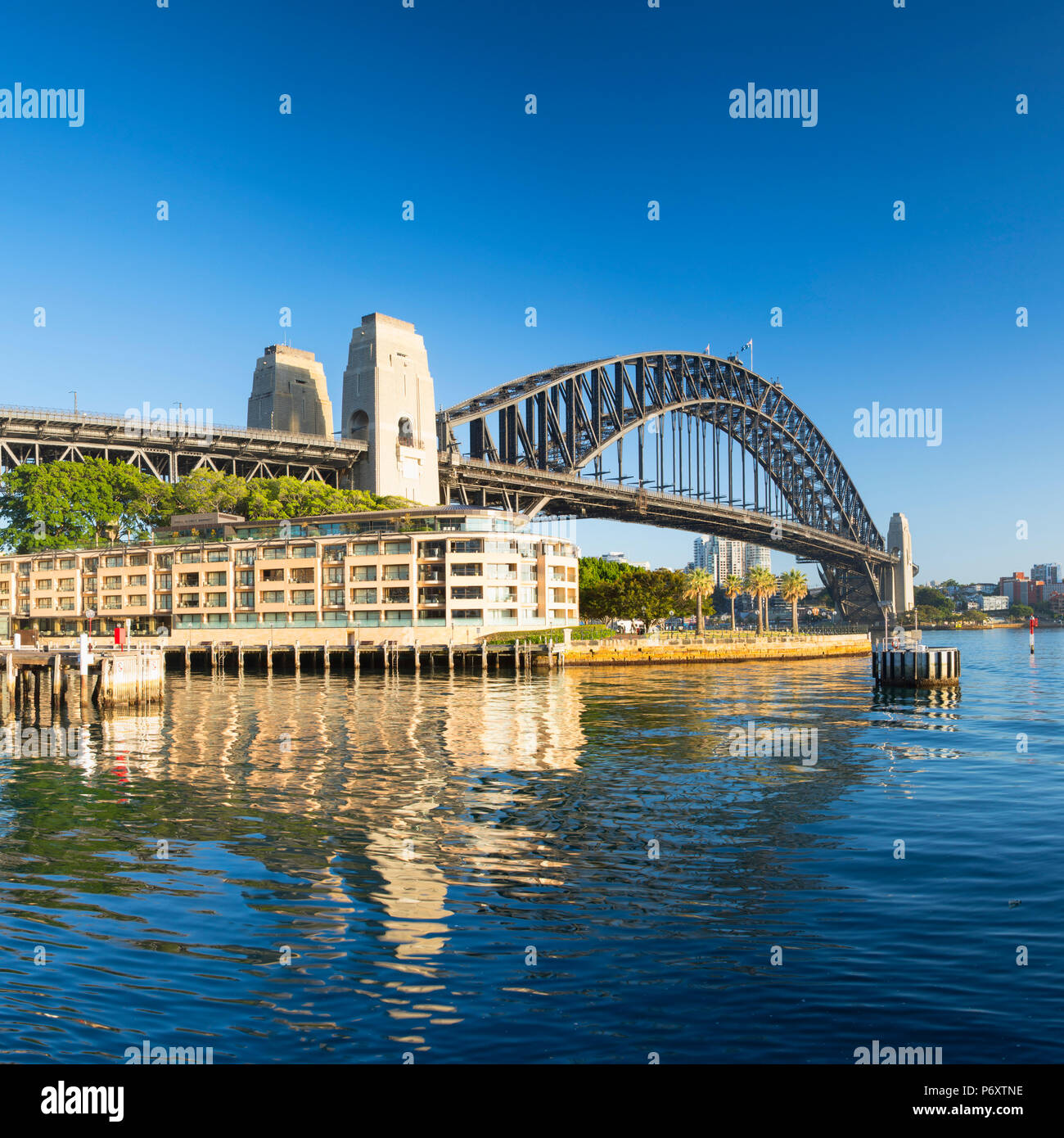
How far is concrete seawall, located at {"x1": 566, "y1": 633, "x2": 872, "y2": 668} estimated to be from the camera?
323 feet

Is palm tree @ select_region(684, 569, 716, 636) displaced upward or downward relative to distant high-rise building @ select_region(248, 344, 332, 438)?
downward

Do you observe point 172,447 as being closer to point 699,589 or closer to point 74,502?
point 74,502

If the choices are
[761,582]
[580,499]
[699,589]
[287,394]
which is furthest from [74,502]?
[761,582]

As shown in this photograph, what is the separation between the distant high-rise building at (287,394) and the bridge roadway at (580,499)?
28896 mm

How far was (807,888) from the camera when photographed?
1939 cm

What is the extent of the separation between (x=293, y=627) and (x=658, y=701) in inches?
2147

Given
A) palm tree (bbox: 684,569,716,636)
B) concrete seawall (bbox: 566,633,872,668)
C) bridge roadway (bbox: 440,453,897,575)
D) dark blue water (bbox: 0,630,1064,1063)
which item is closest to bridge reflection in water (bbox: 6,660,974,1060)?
dark blue water (bbox: 0,630,1064,1063)

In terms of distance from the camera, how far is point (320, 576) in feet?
337

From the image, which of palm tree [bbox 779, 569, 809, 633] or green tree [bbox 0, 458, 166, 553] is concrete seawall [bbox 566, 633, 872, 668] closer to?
palm tree [bbox 779, 569, 809, 633]

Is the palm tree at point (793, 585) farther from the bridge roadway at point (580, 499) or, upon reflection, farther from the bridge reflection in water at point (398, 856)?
the bridge reflection in water at point (398, 856)

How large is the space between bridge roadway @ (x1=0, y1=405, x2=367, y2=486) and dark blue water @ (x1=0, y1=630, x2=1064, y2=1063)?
317ft

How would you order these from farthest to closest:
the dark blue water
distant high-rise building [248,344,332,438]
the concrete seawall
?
distant high-rise building [248,344,332,438]
the concrete seawall
the dark blue water

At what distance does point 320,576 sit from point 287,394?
2739 inches

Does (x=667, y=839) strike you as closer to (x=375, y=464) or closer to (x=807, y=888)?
(x=807, y=888)
